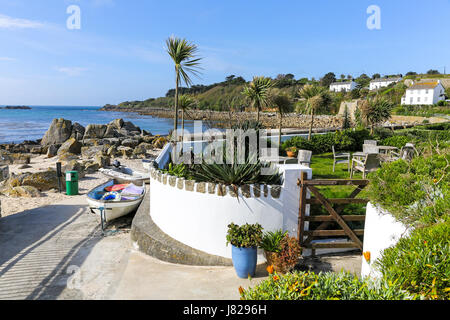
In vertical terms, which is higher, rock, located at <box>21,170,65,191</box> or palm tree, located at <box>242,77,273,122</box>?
palm tree, located at <box>242,77,273,122</box>

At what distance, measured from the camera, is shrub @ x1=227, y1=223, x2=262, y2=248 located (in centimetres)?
546

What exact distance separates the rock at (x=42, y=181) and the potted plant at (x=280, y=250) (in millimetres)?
11657

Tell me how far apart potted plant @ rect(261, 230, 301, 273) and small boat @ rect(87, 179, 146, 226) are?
4947 millimetres

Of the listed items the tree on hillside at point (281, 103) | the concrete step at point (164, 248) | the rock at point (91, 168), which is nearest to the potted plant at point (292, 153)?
the tree on hillside at point (281, 103)

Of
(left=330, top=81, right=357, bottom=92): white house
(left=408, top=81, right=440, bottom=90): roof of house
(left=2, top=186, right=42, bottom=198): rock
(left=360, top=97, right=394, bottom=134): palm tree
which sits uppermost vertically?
(left=330, top=81, right=357, bottom=92): white house

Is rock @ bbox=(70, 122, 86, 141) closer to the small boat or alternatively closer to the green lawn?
the small boat

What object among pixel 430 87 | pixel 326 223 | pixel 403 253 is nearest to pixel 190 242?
pixel 326 223

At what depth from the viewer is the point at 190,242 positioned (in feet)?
21.1

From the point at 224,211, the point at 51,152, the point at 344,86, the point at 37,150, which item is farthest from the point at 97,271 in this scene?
the point at 344,86

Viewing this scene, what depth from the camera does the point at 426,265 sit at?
116 inches

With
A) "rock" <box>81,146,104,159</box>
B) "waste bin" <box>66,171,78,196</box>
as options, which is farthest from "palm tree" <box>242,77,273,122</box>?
"rock" <box>81,146,104,159</box>

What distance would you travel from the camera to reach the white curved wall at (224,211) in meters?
5.94

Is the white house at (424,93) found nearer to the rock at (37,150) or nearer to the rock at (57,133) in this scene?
the rock at (57,133)
